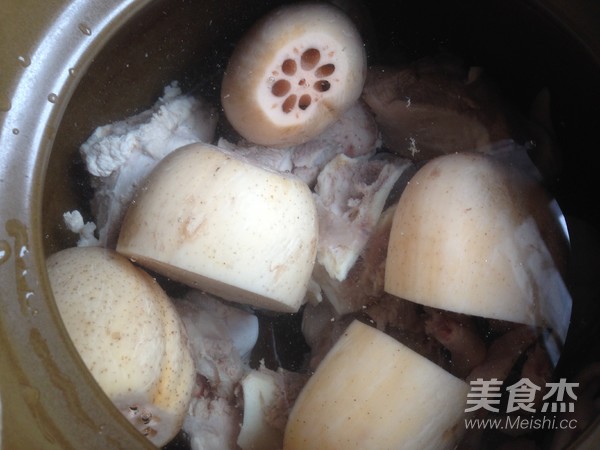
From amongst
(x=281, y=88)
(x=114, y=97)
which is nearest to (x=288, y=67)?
(x=281, y=88)

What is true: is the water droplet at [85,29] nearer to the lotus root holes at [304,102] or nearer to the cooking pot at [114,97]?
the cooking pot at [114,97]

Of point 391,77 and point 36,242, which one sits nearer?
point 36,242

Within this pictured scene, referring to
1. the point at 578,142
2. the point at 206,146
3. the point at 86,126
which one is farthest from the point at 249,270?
the point at 578,142

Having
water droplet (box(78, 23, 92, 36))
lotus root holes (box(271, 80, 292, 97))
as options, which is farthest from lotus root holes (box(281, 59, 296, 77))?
water droplet (box(78, 23, 92, 36))

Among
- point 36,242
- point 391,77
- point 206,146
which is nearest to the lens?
point 36,242

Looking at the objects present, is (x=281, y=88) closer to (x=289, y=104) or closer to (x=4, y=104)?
(x=289, y=104)

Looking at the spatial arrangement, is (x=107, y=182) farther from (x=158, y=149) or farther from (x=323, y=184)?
(x=323, y=184)

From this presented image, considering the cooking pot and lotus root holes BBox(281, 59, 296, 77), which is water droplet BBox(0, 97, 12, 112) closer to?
the cooking pot
